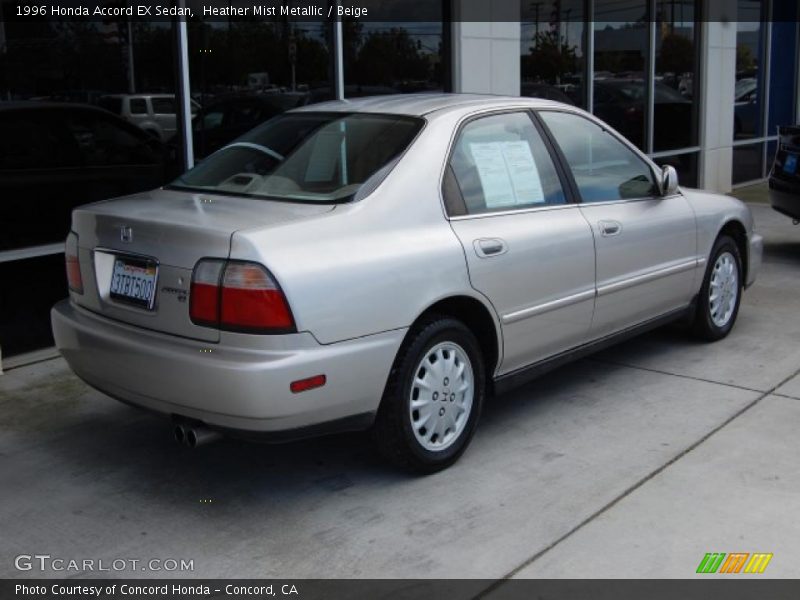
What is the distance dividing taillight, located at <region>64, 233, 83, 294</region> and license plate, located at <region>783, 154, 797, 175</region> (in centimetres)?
661

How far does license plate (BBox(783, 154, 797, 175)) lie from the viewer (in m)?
8.78

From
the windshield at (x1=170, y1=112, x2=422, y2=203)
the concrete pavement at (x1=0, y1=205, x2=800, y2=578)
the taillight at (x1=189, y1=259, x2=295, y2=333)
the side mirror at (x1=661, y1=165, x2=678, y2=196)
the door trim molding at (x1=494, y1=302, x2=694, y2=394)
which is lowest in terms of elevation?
the concrete pavement at (x1=0, y1=205, x2=800, y2=578)

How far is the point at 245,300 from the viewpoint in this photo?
364cm

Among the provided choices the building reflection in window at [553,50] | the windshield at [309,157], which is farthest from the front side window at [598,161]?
the building reflection in window at [553,50]

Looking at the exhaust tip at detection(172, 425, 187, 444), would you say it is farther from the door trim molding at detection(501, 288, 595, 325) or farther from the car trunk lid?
the door trim molding at detection(501, 288, 595, 325)

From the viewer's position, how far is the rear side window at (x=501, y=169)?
4.50 metres

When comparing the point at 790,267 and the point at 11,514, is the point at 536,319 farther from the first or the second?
the point at 790,267

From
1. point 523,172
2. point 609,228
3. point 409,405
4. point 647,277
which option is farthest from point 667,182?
point 409,405

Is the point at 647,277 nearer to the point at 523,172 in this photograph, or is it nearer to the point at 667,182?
the point at 667,182

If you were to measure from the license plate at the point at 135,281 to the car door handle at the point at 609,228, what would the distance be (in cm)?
229

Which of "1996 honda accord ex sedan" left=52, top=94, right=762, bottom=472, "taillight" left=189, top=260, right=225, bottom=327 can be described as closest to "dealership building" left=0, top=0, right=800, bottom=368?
"1996 honda accord ex sedan" left=52, top=94, right=762, bottom=472

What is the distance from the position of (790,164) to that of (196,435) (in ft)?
22.3

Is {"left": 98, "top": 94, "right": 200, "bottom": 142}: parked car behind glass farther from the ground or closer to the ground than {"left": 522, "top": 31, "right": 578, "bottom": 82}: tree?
closer to the ground

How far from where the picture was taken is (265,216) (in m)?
3.97
